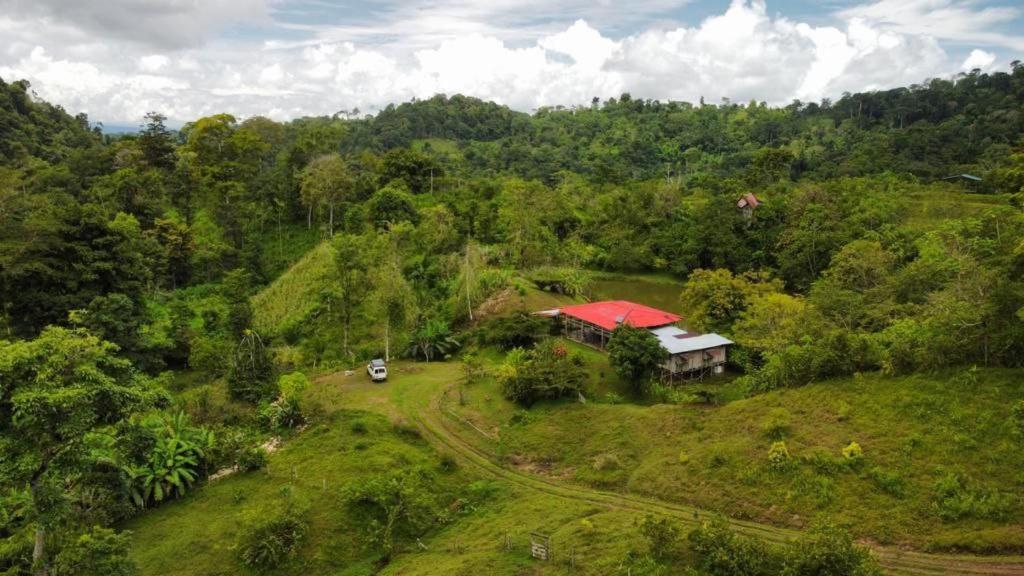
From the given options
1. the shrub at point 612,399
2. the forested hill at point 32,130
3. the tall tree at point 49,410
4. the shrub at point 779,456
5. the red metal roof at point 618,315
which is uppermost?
the forested hill at point 32,130

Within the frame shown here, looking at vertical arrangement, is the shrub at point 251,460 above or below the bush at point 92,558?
below

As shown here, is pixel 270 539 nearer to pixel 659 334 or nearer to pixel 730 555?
pixel 730 555

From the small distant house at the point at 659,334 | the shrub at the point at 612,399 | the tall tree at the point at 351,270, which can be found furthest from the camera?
the tall tree at the point at 351,270

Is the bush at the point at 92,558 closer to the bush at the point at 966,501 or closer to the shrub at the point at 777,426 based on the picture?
the shrub at the point at 777,426

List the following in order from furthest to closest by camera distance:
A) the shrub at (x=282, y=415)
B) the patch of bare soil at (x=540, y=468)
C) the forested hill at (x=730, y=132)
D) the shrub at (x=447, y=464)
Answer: the forested hill at (x=730, y=132), the shrub at (x=282, y=415), the shrub at (x=447, y=464), the patch of bare soil at (x=540, y=468)

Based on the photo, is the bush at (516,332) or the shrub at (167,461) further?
the bush at (516,332)

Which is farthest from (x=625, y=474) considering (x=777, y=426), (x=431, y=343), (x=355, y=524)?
(x=431, y=343)

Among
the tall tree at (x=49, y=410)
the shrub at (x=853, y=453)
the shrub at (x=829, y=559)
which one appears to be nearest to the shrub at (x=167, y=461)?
the tall tree at (x=49, y=410)
